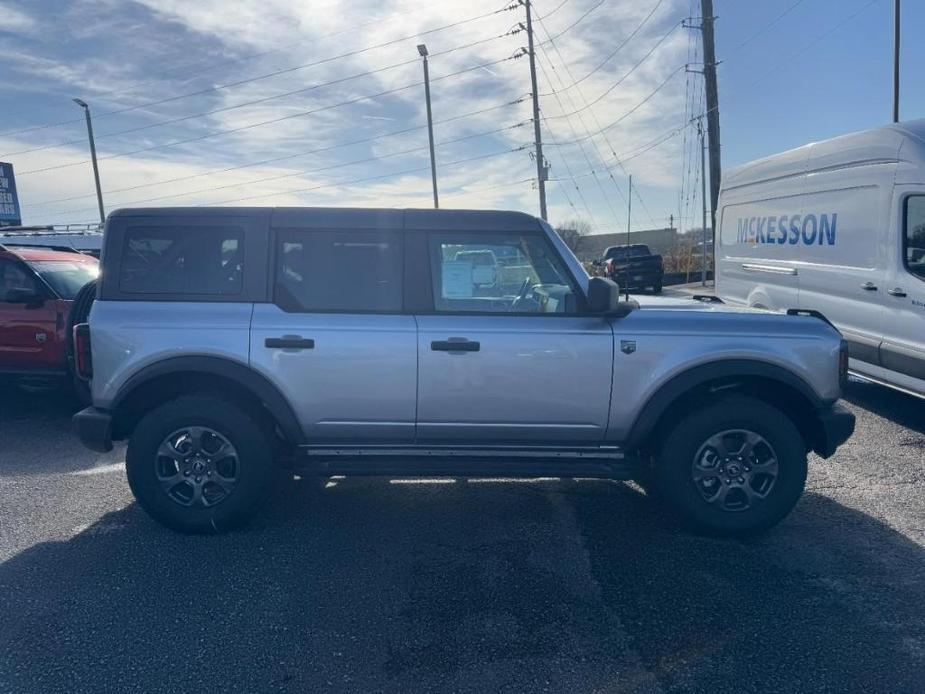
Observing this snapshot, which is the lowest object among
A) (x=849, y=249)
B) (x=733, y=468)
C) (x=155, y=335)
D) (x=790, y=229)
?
(x=733, y=468)

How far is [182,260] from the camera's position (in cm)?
434

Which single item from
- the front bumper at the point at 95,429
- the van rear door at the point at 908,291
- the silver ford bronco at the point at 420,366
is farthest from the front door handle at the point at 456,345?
the van rear door at the point at 908,291

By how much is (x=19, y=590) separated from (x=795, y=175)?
328 inches

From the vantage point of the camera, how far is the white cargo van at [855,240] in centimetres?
633

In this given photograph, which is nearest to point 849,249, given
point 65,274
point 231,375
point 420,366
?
point 420,366

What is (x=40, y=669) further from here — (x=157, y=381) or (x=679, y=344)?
(x=679, y=344)

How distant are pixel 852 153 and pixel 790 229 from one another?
129 centimetres

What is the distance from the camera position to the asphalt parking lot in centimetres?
293

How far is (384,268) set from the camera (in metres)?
4.31

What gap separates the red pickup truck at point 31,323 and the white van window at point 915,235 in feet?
26.2

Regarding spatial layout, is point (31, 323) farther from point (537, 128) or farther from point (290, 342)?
point (537, 128)

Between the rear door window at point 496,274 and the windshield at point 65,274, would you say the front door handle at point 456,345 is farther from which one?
the windshield at point 65,274

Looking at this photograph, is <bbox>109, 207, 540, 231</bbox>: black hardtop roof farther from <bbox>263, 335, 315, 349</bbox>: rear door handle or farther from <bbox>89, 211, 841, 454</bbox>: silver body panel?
<bbox>263, 335, 315, 349</bbox>: rear door handle

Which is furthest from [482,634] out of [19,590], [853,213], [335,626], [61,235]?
[61,235]
